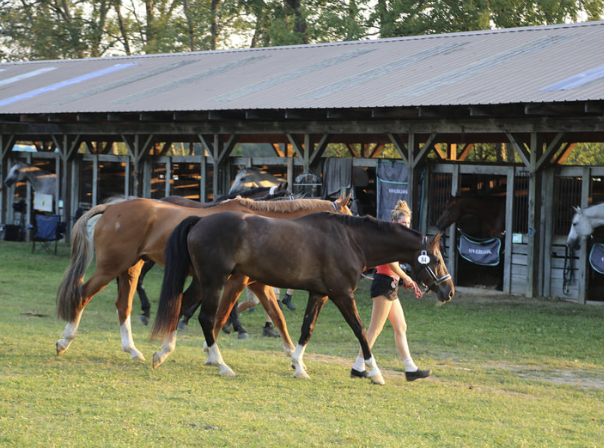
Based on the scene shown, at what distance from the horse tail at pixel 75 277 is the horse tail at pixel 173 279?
4.25 feet

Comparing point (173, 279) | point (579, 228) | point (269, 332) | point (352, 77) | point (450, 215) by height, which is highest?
point (352, 77)

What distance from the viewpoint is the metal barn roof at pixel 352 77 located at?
12.5 m

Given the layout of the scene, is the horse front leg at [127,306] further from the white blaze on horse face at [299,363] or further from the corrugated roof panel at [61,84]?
the corrugated roof panel at [61,84]

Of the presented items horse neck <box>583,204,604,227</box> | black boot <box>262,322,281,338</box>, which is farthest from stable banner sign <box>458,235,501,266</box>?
black boot <box>262,322,281,338</box>

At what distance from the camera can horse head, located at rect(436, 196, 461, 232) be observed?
1357 centimetres

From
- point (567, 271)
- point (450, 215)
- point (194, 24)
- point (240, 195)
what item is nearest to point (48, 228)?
point (450, 215)

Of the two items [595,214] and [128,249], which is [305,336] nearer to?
[128,249]

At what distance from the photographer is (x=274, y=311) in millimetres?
7414

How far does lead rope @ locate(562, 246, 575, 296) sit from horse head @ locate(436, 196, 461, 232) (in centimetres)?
206

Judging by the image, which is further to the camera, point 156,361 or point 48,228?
point 48,228

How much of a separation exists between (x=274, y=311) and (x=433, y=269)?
1717 mm

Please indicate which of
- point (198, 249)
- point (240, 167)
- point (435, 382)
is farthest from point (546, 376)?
point (240, 167)

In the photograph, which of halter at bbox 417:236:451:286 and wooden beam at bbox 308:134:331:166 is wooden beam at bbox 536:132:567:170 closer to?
wooden beam at bbox 308:134:331:166

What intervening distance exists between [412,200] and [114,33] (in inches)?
1258
